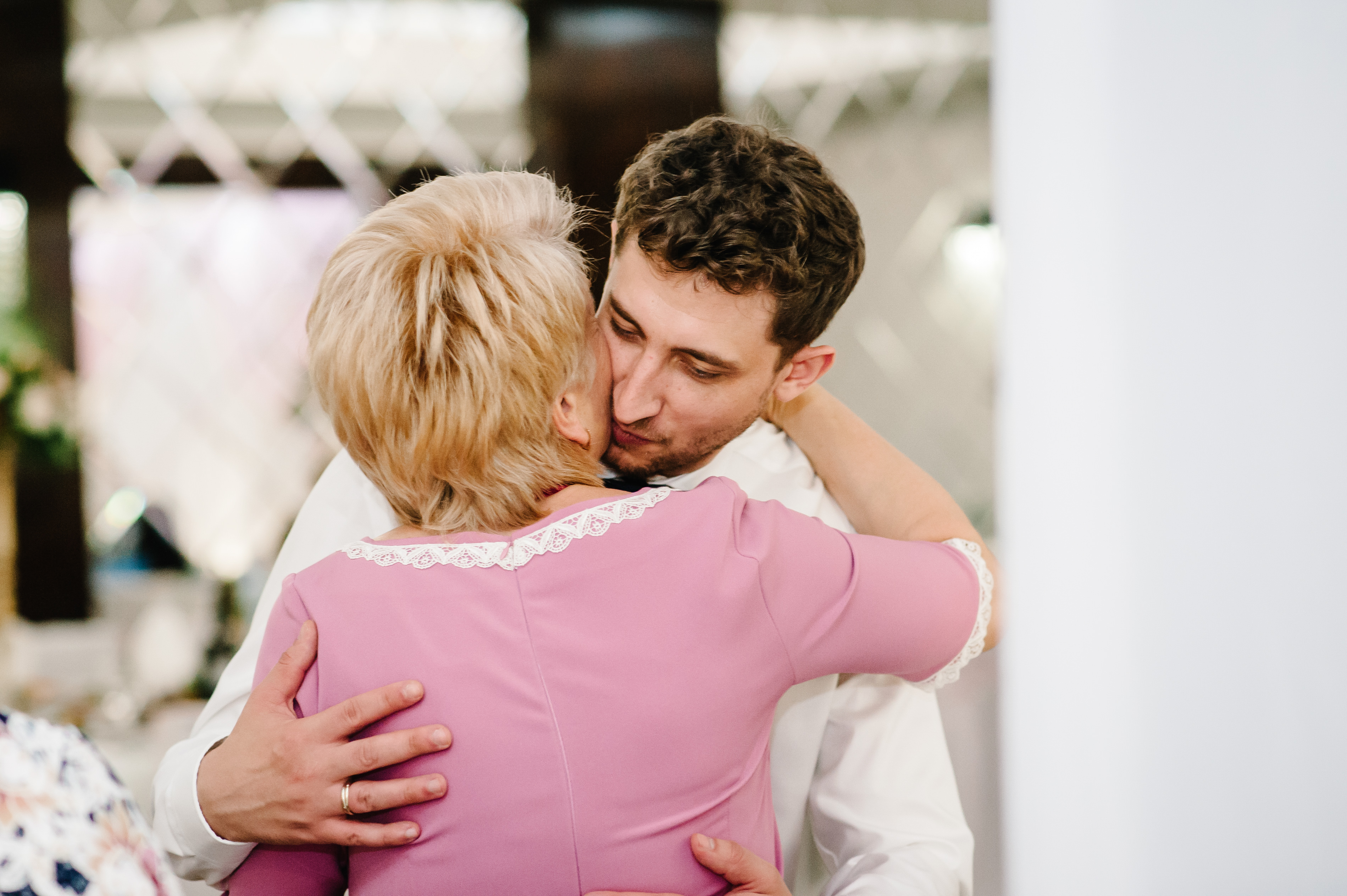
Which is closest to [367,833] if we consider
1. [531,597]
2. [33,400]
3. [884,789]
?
[531,597]

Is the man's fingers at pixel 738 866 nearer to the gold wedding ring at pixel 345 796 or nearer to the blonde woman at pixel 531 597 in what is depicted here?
the blonde woman at pixel 531 597

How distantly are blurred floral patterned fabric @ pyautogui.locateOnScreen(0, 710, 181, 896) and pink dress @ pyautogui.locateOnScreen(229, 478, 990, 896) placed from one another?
9.8 inches

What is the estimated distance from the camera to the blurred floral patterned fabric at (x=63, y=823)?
0.50 metres

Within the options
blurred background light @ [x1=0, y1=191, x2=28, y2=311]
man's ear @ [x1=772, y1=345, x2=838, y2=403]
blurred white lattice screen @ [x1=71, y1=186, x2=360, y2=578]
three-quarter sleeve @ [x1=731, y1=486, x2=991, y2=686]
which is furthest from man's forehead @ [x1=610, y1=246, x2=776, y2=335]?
blurred background light @ [x1=0, y1=191, x2=28, y2=311]

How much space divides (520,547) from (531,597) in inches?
1.9

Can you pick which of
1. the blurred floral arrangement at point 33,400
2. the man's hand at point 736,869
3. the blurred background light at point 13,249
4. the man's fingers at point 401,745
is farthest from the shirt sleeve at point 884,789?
the blurred background light at point 13,249

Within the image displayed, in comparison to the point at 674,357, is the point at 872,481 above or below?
below

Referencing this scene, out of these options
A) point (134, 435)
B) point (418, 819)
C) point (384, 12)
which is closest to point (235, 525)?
point (134, 435)

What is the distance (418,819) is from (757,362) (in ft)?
2.36

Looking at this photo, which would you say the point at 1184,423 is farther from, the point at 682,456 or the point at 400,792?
the point at 400,792

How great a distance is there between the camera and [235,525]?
2758 millimetres

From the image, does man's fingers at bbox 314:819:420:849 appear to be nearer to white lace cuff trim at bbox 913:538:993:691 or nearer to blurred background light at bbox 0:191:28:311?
white lace cuff trim at bbox 913:538:993:691

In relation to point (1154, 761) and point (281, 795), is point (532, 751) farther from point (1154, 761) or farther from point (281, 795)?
point (1154, 761)

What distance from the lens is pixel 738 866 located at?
83cm
